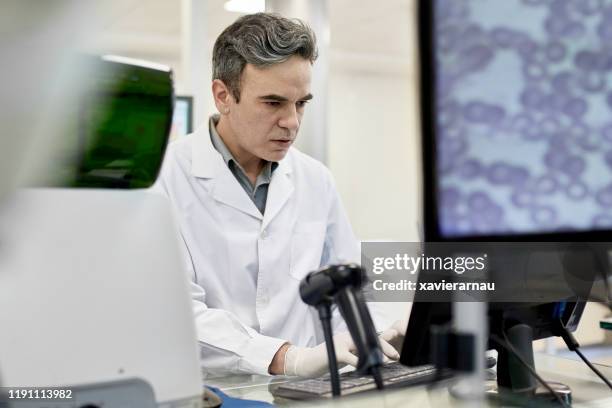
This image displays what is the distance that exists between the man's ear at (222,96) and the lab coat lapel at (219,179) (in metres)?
0.10

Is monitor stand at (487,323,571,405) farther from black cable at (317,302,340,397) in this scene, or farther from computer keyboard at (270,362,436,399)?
black cable at (317,302,340,397)

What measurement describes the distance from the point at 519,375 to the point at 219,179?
85 centimetres

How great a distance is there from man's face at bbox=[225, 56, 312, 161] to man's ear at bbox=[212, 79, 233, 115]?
0.08 ft

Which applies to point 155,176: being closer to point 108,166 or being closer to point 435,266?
point 108,166

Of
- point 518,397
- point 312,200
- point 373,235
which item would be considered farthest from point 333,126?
point 518,397

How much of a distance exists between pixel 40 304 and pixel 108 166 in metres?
0.15

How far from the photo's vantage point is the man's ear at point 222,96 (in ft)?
5.26

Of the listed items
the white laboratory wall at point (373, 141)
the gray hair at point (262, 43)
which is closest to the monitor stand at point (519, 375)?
the gray hair at point (262, 43)

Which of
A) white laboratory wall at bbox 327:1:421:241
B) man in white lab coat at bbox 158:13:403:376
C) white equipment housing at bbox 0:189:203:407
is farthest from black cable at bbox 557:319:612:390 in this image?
white laboratory wall at bbox 327:1:421:241

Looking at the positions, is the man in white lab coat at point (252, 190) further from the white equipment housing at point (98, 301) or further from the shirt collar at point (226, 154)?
the white equipment housing at point (98, 301)

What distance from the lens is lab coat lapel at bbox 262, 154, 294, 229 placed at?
158 cm

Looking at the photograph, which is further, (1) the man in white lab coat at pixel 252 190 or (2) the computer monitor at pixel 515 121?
(1) the man in white lab coat at pixel 252 190

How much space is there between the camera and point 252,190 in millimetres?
1644

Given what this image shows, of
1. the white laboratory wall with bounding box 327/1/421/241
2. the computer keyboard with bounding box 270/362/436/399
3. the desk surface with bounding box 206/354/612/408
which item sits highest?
the white laboratory wall with bounding box 327/1/421/241
